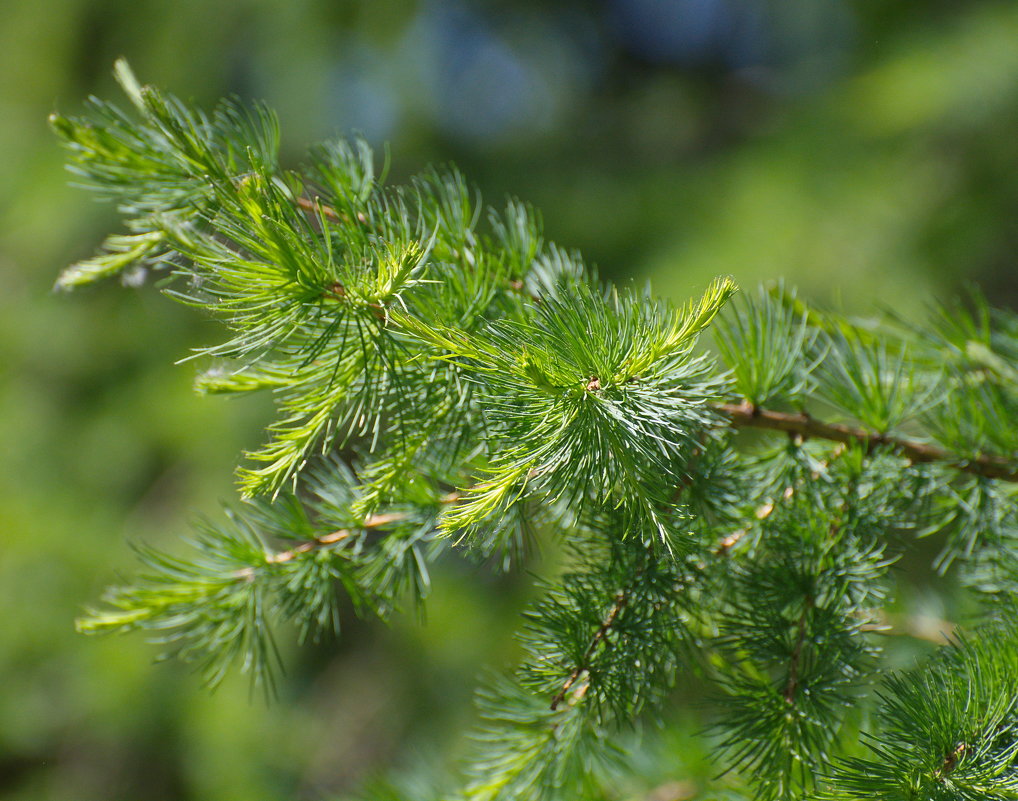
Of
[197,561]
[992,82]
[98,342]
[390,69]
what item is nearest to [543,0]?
[390,69]

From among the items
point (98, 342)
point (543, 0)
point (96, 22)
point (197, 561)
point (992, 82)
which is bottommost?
point (197, 561)

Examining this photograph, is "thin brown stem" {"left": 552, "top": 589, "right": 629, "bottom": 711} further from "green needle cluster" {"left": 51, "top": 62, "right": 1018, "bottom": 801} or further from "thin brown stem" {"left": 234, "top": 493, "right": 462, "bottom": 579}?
"thin brown stem" {"left": 234, "top": 493, "right": 462, "bottom": 579}

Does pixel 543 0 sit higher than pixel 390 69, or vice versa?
pixel 543 0

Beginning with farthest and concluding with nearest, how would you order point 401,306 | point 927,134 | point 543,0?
1. point 543,0
2. point 927,134
3. point 401,306

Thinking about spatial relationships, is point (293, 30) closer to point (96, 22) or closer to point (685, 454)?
point (96, 22)

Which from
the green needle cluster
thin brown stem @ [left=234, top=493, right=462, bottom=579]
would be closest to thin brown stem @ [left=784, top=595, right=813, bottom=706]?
the green needle cluster

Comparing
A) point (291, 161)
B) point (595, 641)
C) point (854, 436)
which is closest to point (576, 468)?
point (595, 641)

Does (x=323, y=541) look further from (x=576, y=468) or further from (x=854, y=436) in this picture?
(x=854, y=436)
